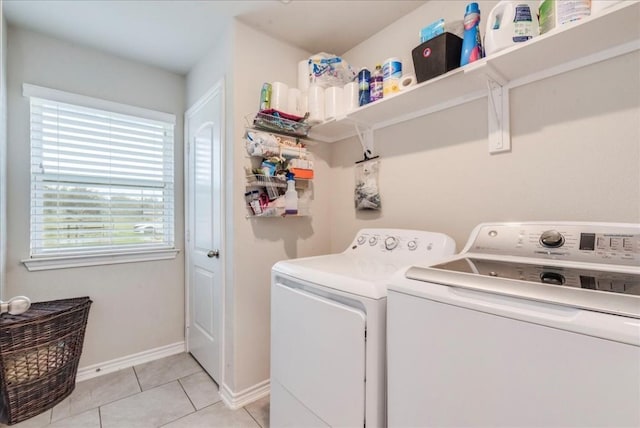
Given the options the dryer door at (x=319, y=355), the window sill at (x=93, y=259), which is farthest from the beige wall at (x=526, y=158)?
the window sill at (x=93, y=259)

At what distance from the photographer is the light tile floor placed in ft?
5.28

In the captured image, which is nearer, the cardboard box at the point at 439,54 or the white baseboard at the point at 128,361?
the cardboard box at the point at 439,54

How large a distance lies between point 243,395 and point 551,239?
1.83 m

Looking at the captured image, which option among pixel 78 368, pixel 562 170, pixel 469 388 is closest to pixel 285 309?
pixel 469 388

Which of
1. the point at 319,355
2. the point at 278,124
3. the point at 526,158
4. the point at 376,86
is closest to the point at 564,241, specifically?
the point at 526,158

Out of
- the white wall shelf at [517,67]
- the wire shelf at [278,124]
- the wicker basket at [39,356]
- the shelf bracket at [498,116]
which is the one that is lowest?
the wicker basket at [39,356]

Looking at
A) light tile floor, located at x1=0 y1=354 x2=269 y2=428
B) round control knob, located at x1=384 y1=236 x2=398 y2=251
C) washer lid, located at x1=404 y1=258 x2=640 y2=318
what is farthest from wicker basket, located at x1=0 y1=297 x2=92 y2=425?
washer lid, located at x1=404 y1=258 x2=640 y2=318

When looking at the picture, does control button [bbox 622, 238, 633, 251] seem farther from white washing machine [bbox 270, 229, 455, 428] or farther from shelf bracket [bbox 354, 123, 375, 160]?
shelf bracket [bbox 354, 123, 375, 160]

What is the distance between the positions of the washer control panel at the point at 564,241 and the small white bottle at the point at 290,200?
101 cm

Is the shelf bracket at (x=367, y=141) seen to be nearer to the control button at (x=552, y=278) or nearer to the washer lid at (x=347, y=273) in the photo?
the washer lid at (x=347, y=273)

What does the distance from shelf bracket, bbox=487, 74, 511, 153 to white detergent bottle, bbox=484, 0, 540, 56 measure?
206mm

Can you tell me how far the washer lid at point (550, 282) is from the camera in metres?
0.57

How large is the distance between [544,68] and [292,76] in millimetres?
1457

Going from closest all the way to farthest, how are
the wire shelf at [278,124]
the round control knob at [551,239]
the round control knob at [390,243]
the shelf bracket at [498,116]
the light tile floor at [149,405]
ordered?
the round control knob at [551,239]
the shelf bracket at [498,116]
the round control knob at [390,243]
the light tile floor at [149,405]
the wire shelf at [278,124]
